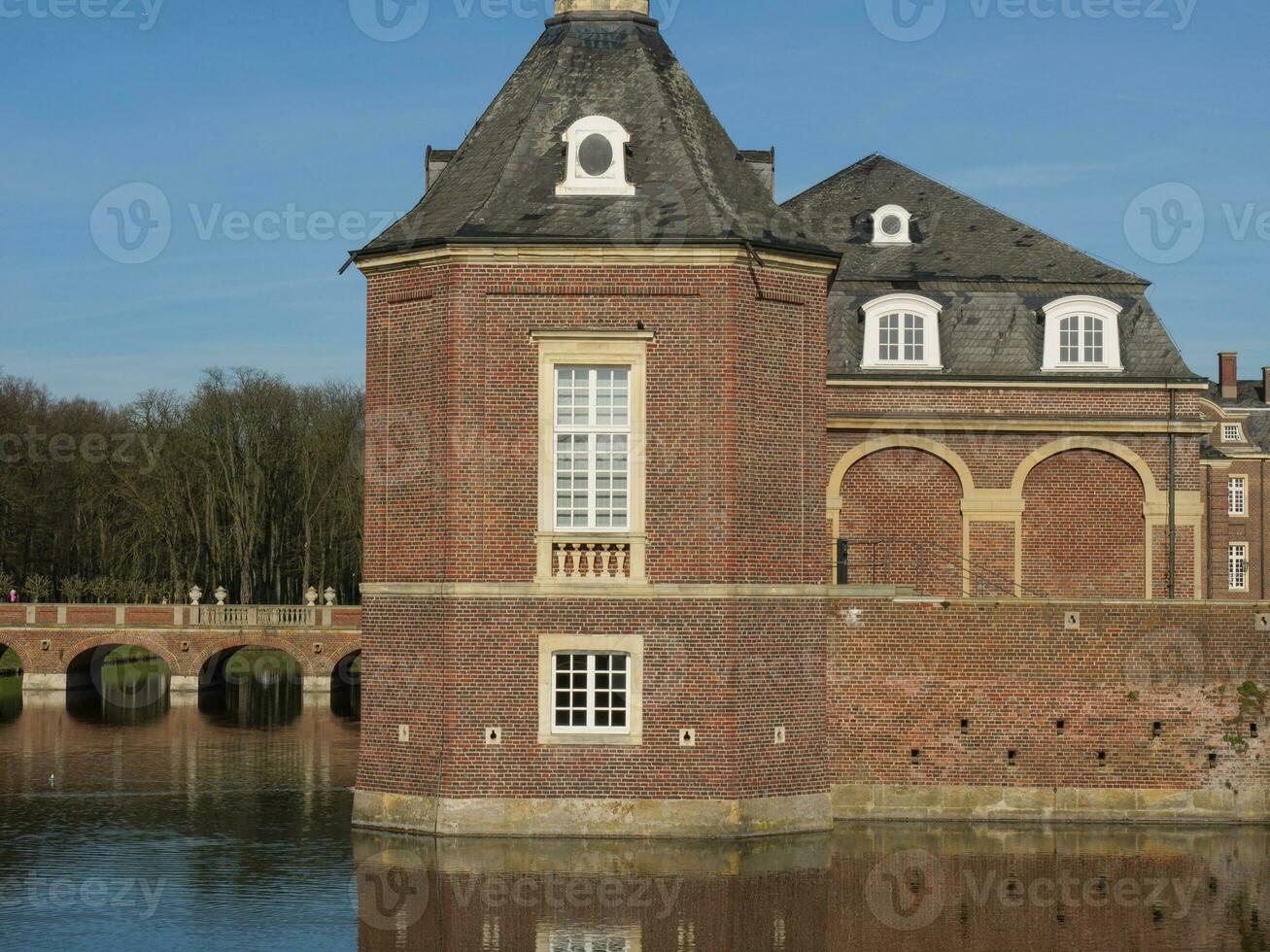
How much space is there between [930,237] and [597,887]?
17745mm

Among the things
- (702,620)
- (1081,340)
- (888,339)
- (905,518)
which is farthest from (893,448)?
(702,620)

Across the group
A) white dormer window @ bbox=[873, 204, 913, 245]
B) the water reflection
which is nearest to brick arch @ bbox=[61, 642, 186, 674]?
the water reflection

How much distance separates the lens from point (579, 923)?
58.8 feet

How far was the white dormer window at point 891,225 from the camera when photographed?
3341 cm

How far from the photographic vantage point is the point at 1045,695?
24781 mm

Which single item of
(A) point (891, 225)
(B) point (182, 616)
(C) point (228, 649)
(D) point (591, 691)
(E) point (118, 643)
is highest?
(A) point (891, 225)

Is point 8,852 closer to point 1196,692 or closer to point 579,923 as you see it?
point 579,923

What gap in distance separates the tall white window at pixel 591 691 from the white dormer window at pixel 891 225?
13386 mm

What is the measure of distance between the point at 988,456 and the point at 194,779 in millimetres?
16462

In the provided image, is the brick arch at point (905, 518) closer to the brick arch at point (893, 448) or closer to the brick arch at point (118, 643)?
the brick arch at point (893, 448)

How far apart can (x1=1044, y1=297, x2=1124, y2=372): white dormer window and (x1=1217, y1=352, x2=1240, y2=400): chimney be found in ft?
183

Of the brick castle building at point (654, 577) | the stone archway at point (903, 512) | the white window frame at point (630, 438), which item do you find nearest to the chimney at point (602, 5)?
the brick castle building at point (654, 577)

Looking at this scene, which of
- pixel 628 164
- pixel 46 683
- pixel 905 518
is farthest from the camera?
pixel 46 683

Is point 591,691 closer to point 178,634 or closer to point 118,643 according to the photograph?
point 178,634
